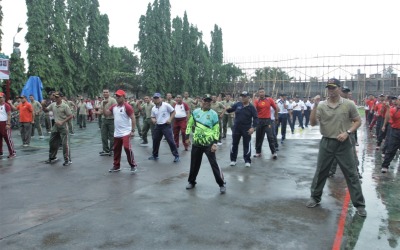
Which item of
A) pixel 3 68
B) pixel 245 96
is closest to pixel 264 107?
pixel 245 96

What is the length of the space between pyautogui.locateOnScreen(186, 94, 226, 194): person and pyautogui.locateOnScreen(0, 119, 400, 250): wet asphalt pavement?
11.3 inches

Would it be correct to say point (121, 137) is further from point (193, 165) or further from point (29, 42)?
point (29, 42)

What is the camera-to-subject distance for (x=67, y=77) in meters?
30.5

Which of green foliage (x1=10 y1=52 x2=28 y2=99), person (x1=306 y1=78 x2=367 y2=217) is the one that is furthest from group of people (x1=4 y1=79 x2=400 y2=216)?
green foliage (x1=10 y1=52 x2=28 y2=99)

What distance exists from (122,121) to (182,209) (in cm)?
357

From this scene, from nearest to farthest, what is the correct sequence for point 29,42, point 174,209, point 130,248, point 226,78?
1. point 130,248
2. point 174,209
3. point 29,42
4. point 226,78

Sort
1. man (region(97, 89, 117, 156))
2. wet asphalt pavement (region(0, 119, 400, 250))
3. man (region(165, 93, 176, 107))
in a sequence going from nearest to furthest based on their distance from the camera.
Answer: wet asphalt pavement (region(0, 119, 400, 250)) < man (region(97, 89, 117, 156)) < man (region(165, 93, 176, 107))

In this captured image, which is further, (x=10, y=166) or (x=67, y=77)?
(x=67, y=77)

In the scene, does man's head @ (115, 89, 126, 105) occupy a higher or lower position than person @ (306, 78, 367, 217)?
higher

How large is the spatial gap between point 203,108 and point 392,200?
3.57m

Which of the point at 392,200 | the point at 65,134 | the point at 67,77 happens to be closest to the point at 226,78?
the point at 67,77

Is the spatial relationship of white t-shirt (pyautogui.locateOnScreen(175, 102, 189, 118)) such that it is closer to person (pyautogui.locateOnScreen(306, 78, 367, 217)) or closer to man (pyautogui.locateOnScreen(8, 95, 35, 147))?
man (pyautogui.locateOnScreen(8, 95, 35, 147))

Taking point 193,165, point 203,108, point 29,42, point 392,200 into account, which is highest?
point 29,42

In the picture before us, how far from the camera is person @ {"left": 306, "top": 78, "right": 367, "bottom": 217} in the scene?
5.49 meters
